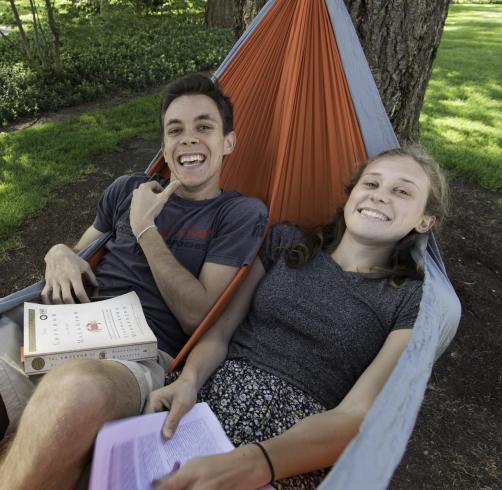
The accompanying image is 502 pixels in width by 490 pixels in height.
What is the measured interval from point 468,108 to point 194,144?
463 cm

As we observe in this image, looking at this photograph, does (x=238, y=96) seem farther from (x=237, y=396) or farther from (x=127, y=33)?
(x=127, y=33)

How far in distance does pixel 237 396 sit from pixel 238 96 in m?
1.35

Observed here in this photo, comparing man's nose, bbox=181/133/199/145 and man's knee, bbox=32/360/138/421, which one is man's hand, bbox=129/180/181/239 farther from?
man's knee, bbox=32/360/138/421

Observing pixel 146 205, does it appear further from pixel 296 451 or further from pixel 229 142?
pixel 296 451

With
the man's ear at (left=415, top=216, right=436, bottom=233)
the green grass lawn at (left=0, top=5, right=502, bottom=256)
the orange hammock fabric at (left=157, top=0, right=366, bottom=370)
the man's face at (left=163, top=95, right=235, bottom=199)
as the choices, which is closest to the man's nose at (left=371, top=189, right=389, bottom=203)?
the man's ear at (left=415, top=216, right=436, bottom=233)

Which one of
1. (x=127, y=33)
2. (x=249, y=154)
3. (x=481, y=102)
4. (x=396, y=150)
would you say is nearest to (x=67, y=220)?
(x=249, y=154)

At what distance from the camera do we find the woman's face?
1.70m

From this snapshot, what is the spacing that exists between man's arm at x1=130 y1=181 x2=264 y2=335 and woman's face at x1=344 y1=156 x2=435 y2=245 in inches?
17.9

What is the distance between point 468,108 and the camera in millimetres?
5625

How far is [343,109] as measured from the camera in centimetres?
208

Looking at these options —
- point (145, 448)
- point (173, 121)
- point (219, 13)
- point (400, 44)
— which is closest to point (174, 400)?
point (145, 448)

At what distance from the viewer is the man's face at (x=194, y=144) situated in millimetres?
1937

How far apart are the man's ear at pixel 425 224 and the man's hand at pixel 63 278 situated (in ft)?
3.85

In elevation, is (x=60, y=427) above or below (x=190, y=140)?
below
